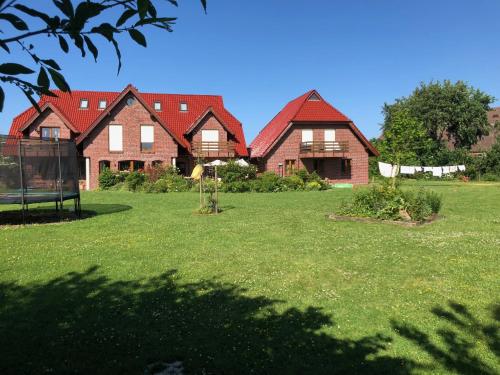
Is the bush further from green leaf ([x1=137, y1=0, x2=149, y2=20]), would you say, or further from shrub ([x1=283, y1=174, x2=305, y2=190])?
green leaf ([x1=137, y1=0, x2=149, y2=20])

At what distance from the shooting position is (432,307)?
5.33 meters

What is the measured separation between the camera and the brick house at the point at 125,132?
34.4m

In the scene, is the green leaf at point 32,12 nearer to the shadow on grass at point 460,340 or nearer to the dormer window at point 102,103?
the shadow on grass at point 460,340

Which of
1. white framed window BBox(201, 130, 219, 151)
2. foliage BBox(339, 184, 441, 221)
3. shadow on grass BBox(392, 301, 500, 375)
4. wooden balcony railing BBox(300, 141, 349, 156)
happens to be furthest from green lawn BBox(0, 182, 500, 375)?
wooden balcony railing BBox(300, 141, 349, 156)

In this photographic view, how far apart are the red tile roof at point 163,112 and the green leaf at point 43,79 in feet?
112

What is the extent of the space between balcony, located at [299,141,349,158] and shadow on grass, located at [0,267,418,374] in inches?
1277

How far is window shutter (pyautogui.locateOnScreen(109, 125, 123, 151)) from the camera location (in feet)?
114

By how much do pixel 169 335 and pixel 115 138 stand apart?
107 feet

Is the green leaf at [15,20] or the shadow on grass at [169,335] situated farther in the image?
the shadow on grass at [169,335]

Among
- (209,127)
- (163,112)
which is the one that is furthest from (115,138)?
(209,127)

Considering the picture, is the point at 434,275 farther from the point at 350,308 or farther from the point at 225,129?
the point at 225,129

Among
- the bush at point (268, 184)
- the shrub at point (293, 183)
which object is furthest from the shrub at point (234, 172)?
the shrub at point (293, 183)

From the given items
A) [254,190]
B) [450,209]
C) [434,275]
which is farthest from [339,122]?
[434,275]

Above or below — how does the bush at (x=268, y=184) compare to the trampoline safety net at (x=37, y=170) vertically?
below
